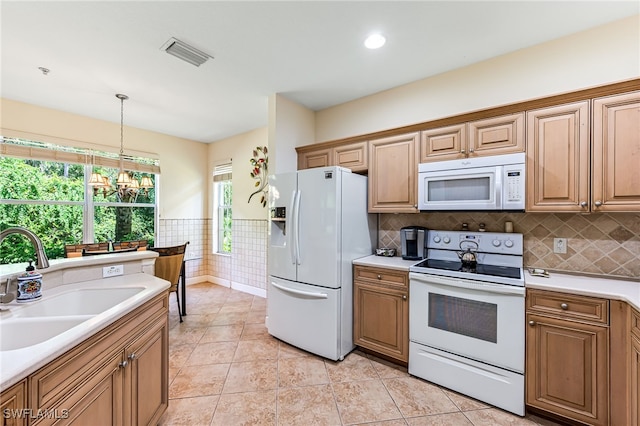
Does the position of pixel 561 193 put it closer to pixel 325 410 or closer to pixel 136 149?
pixel 325 410

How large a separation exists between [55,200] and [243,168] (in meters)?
2.52

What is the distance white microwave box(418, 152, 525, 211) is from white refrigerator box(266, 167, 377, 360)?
667 millimetres

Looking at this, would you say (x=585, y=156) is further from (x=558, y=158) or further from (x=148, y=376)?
(x=148, y=376)

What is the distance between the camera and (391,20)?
197cm

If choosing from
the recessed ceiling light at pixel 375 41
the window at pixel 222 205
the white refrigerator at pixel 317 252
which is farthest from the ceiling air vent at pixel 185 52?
the window at pixel 222 205

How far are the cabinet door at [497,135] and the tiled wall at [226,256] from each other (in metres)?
3.00

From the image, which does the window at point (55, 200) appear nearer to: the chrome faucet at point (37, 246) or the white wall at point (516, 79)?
the chrome faucet at point (37, 246)

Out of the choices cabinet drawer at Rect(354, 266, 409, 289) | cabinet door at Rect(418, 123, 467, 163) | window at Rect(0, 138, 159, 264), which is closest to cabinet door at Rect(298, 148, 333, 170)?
cabinet door at Rect(418, 123, 467, 163)

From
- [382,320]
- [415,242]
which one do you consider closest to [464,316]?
[382,320]

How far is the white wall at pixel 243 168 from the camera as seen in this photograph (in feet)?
14.6

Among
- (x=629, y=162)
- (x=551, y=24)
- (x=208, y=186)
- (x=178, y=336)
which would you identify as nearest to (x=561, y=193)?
(x=629, y=162)

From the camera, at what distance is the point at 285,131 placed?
10.6 feet

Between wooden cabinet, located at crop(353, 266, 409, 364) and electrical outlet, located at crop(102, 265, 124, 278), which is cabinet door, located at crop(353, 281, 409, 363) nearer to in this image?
wooden cabinet, located at crop(353, 266, 409, 364)

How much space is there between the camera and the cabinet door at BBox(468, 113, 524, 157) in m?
2.08
